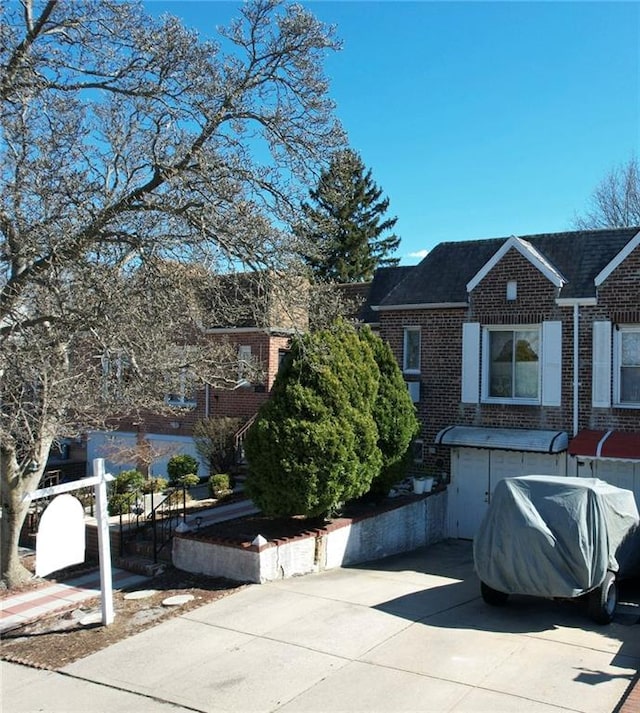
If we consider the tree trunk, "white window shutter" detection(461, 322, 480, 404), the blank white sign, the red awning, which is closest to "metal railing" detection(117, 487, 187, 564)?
the tree trunk

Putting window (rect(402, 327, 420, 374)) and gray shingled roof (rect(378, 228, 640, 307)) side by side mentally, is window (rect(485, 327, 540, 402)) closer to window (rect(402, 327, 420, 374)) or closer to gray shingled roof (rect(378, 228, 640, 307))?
gray shingled roof (rect(378, 228, 640, 307))

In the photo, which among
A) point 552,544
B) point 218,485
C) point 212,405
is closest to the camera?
point 552,544

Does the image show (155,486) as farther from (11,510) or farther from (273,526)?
(11,510)

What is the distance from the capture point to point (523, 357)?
53.4ft

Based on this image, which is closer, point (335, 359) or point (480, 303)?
point (335, 359)

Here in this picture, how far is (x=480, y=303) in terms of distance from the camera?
16.6 meters

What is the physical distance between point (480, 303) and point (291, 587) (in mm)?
8605

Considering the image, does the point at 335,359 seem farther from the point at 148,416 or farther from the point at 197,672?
the point at 148,416

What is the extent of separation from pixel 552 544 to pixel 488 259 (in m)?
9.51

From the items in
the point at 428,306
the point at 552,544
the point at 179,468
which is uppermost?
the point at 428,306

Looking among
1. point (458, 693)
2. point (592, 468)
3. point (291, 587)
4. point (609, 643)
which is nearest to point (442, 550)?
point (592, 468)

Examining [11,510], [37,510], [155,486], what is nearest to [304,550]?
[11,510]

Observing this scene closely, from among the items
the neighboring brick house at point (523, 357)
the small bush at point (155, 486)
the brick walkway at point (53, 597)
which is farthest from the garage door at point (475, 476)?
the brick walkway at point (53, 597)

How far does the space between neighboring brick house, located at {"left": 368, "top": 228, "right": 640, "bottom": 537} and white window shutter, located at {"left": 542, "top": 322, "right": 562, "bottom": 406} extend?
0.08 ft
